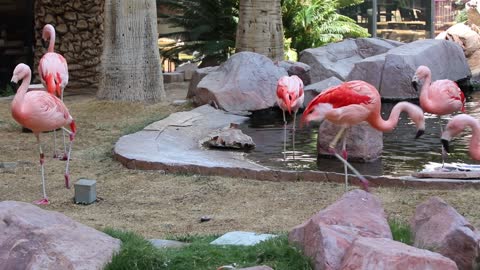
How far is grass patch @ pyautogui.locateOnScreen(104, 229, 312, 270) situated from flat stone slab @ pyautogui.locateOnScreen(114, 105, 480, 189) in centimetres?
236

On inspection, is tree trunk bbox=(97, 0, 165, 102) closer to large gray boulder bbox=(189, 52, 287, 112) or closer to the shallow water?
large gray boulder bbox=(189, 52, 287, 112)

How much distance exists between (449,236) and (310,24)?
12462mm

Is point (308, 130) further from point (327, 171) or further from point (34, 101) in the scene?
point (34, 101)

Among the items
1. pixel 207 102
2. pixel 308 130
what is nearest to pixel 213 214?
pixel 308 130

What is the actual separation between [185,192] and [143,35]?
4.96m

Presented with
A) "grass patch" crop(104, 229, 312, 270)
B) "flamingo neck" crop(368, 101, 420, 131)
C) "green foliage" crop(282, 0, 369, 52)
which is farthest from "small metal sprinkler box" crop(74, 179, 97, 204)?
"green foliage" crop(282, 0, 369, 52)

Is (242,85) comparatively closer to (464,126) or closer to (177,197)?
(177,197)

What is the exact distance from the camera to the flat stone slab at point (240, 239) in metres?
4.66

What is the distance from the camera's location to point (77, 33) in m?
13.2

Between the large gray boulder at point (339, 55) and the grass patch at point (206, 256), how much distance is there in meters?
8.19

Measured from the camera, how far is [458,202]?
6.02 metres

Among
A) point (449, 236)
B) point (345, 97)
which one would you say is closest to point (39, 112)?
point (345, 97)

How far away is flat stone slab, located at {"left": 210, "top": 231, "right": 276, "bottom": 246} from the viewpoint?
183 inches

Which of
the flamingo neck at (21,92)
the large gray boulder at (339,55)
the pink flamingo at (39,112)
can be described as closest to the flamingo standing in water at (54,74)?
the flamingo neck at (21,92)
